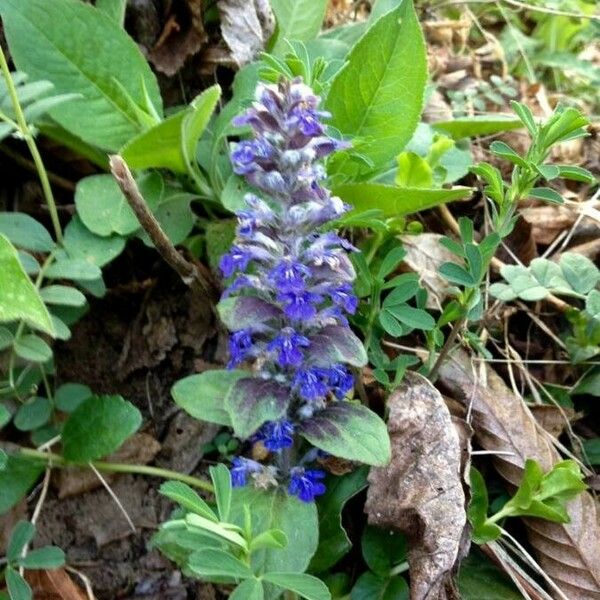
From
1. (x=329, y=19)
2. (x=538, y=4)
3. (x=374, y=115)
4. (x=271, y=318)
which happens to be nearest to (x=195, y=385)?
(x=271, y=318)

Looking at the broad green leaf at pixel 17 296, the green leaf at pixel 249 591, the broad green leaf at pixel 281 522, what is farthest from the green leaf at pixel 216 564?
the broad green leaf at pixel 17 296

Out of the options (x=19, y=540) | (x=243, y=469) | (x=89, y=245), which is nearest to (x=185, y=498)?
(x=243, y=469)

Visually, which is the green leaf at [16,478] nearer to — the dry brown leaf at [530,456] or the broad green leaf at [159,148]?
the broad green leaf at [159,148]

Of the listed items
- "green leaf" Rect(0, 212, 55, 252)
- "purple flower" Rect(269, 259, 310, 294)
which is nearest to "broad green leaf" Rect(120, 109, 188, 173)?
"green leaf" Rect(0, 212, 55, 252)

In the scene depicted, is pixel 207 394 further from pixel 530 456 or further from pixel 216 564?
pixel 530 456

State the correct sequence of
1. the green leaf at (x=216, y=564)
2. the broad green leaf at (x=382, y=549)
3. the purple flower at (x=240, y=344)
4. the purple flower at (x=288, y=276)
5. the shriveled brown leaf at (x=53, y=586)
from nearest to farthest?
1. the green leaf at (x=216, y=564)
2. the purple flower at (x=288, y=276)
3. the purple flower at (x=240, y=344)
4. the broad green leaf at (x=382, y=549)
5. the shriveled brown leaf at (x=53, y=586)

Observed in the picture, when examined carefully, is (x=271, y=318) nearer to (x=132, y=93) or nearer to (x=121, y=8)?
(x=132, y=93)

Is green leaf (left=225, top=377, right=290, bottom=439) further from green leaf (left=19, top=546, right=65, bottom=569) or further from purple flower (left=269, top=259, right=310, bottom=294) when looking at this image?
green leaf (left=19, top=546, right=65, bottom=569)
